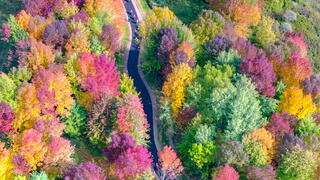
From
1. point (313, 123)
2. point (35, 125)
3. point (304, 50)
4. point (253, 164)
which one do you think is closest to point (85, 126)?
point (35, 125)

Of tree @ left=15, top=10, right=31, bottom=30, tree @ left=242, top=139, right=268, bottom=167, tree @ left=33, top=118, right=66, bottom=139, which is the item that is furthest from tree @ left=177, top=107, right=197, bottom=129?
tree @ left=15, top=10, right=31, bottom=30

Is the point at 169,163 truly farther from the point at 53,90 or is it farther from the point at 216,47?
the point at 216,47

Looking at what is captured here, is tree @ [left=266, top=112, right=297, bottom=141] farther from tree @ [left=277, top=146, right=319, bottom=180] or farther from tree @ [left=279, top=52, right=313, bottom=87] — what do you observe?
tree @ [left=279, top=52, right=313, bottom=87]

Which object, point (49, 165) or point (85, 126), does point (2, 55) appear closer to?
point (85, 126)

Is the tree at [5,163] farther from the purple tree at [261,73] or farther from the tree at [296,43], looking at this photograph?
the tree at [296,43]

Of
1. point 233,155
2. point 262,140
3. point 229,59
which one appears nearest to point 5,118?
point 233,155

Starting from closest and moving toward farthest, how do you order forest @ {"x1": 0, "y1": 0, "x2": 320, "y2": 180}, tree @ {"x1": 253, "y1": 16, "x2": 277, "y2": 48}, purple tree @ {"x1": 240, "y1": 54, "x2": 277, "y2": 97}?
forest @ {"x1": 0, "y1": 0, "x2": 320, "y2": 180}, purple tree @ {"x1": 240, "y1": 54, "x2": 277, "y2": 97}, tree @ {"x1": 253, "y1": 16, "x2": 277, "y2": 48}
